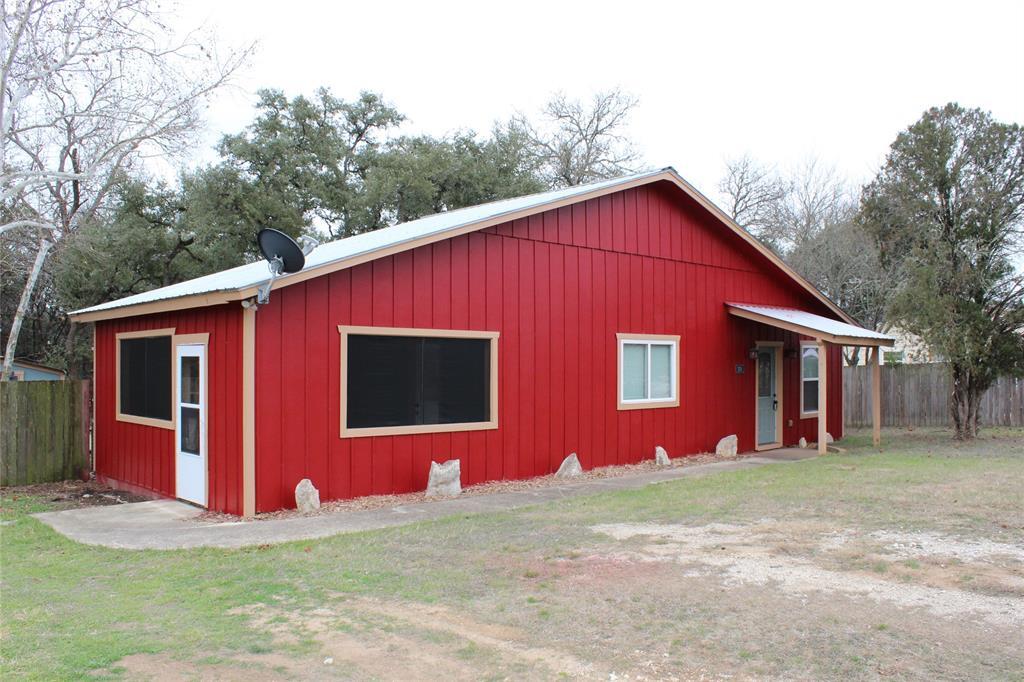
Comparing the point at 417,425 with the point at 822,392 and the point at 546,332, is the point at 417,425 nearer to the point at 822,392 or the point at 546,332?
the point at 546,332

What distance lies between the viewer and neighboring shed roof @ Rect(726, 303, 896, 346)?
45.7ft

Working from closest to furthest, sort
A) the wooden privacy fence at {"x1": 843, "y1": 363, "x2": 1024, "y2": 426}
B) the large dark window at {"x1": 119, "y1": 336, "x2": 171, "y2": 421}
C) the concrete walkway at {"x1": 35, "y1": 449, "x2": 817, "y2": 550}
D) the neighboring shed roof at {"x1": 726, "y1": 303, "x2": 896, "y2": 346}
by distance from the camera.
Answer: the concrete walkway at {"x1": 35, "y1": 449, "x2": 817, "y2": 550}
the large dark window at {"x1": 119, "y1": 336, "x2": 171, "y2": 421}
the neighboring shed roof at {"x1": 726, "y1": 303, "x2": 896, "y2": 346}
the wooden privacy fence at {"x1": 843, "y1": 363, "x2": 1024, "y2": 426}

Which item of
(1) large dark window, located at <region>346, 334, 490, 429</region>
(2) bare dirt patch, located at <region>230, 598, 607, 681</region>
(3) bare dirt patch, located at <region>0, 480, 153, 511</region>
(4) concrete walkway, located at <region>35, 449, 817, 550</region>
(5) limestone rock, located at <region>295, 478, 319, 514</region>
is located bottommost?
(3) bare dirt patch, located at <region>0, 480, 153, 511</region>

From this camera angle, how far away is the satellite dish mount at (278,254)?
8.29m

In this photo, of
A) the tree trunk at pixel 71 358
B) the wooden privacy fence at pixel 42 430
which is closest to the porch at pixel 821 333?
the wooden privacy fence at pixel 42 430

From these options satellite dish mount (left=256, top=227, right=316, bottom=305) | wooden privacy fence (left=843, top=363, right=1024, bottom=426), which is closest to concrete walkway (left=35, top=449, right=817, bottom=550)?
satellite dish mount (left=256, top=227, right=316, bottom=305)

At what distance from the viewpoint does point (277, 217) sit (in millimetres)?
24656

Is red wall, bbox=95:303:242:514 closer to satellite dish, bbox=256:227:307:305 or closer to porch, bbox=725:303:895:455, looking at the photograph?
satellite dish, bbox=256:227:307:305

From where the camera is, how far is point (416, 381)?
10.2 metres

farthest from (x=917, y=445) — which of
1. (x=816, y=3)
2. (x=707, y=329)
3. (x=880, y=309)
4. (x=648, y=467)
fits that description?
(x=880, y=309)

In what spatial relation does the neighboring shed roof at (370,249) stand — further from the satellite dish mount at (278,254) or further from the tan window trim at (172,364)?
the tan window trim at (172,364)

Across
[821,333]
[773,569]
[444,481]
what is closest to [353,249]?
[444,481]

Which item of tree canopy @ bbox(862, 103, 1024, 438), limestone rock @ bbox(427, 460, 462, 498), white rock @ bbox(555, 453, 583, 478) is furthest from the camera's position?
tree canopy @ bbox(862, 103, 1024, 438)

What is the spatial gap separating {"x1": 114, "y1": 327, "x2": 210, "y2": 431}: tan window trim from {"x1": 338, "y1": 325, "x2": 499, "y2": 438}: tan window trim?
5.12ft
